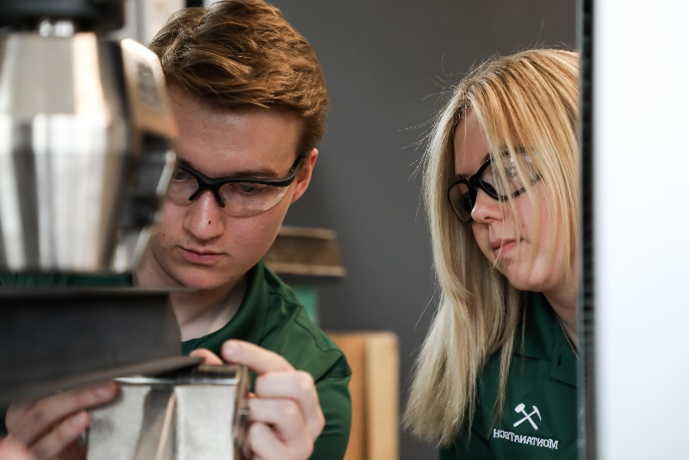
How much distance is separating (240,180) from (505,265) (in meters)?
0.22

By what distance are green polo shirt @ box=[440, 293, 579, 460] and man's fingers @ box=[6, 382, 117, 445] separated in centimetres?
31

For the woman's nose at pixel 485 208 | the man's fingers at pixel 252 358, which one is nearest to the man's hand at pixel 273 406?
the man's fingers at pixel 252 358

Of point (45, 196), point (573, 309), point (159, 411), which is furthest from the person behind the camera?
point (573, 309)

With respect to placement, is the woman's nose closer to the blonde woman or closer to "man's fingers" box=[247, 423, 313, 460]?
the blonde woman

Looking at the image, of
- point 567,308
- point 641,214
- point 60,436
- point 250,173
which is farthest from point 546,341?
point 60,436

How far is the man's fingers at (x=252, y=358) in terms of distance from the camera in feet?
1.65

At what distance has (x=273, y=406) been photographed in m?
0.50

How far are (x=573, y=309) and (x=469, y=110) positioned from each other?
17 cm

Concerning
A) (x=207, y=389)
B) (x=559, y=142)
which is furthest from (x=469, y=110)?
(x=207, y=389)

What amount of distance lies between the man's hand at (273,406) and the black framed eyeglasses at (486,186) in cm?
21

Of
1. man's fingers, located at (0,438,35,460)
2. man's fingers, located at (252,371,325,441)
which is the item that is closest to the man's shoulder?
man's fingers, located at (252,371,325,441)

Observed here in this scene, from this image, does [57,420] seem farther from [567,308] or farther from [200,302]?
[567,308]

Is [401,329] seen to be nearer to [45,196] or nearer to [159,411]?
[159,411]

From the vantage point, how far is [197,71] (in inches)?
25.4
